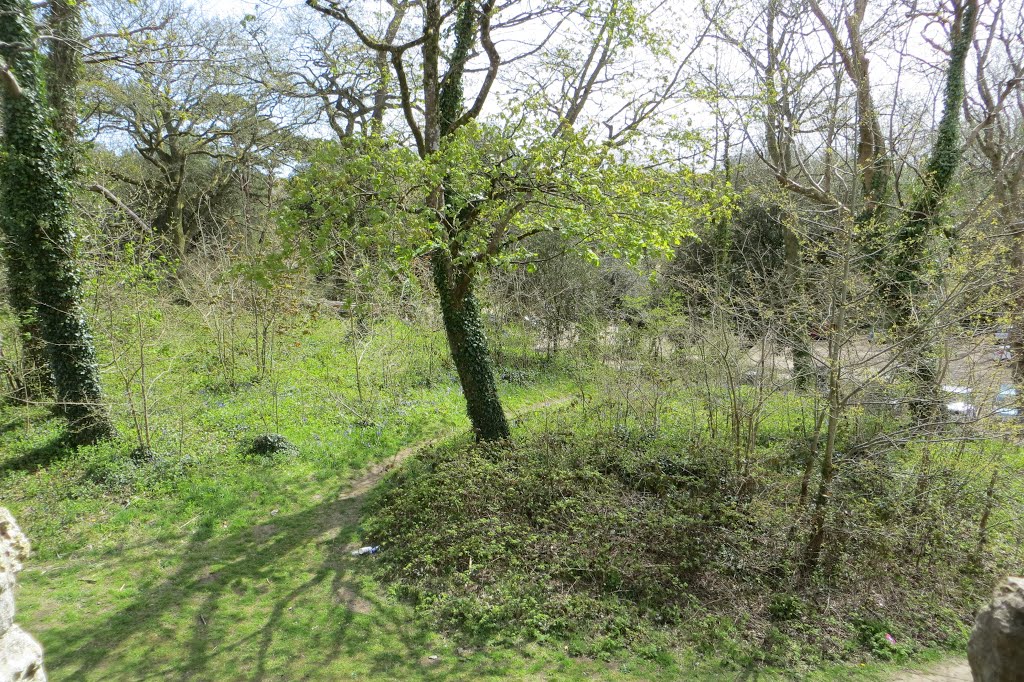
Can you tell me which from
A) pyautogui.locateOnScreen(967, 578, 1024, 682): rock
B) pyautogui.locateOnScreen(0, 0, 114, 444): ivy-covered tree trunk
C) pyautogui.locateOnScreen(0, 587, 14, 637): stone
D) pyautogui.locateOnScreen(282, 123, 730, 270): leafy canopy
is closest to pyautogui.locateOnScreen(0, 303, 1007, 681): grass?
pyautogui.locateOnScreen(0, 0, 114, 444): ivy-covered tree trunk

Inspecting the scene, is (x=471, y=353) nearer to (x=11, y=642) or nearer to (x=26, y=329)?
(x=11, y=642)

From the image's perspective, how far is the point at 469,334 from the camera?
9742 mm

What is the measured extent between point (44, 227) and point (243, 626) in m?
6.81

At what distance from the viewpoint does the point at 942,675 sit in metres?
5.23

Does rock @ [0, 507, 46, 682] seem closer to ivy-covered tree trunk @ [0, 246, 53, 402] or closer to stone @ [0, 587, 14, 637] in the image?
stone @ [0, 587, 14, 637]

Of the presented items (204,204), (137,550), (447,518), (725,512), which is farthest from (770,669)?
(204,204)

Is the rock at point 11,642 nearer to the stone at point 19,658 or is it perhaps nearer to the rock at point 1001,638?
the stone at point 19,658

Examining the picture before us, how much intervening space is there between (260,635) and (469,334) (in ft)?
17.3

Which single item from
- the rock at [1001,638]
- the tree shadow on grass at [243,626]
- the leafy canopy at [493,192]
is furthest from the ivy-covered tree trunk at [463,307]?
the rock at [1001,638]

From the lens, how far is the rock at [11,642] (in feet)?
9.91

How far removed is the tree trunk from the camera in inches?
379

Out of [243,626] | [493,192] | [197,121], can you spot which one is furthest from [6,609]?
[197,121]

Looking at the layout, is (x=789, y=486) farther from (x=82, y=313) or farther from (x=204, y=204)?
(x=204, y=204)

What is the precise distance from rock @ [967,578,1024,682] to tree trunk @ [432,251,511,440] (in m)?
6.88
